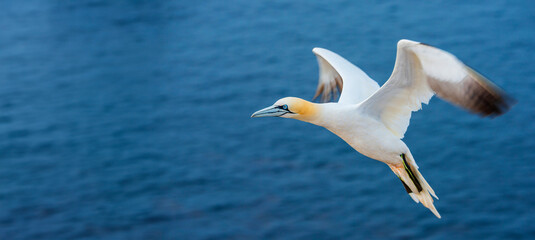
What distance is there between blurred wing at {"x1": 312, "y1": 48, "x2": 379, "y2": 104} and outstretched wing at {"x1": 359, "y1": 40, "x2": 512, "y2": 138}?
683 millimetres

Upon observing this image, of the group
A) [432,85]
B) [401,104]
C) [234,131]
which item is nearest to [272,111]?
[401,104]

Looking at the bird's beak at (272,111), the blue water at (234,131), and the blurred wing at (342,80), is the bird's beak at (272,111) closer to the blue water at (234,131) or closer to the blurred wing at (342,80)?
the blurred wing at (342,80)

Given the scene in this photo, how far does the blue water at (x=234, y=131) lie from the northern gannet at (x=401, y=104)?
3.78 m

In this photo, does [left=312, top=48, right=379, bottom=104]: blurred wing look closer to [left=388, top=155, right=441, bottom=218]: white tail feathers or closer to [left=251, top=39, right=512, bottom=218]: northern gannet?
[left=251, top=39, right=512, bottom=218]: northern gannet

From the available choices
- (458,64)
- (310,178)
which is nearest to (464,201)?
(310,178)

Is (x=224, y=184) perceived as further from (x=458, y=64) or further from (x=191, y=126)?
(x=458, y=64)

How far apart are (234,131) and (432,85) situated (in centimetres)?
647

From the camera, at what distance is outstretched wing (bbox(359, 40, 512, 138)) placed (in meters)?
6.02

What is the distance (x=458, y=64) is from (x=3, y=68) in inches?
423

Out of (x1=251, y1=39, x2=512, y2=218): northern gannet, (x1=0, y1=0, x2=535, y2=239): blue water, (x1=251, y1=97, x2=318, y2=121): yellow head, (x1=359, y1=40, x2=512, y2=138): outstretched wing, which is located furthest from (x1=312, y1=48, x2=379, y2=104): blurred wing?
(x1=0, y1=0, x2=535, y2=239): blue water

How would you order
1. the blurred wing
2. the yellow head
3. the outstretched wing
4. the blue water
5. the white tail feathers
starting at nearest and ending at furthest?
the outstretched wing, the yellow head, the white tail feathers, the blurred wing, the blue water

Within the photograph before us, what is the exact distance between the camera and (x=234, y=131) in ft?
41.4

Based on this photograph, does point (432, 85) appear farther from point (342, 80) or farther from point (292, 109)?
point (342, 80)

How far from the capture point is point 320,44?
14625mm
